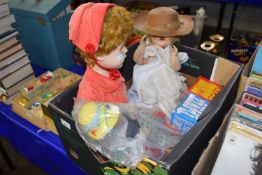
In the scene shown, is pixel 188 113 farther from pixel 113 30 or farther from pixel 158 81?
pixel 113 30

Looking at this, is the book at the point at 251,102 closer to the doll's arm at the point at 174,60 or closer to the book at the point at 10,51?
the doll's arm at the point at 174,60

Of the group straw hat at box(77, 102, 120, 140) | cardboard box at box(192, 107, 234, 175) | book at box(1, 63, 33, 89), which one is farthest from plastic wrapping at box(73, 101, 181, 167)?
book at box(1, 63, 33, 89)

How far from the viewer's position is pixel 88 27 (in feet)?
2.34

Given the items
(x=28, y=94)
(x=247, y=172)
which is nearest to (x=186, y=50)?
(x=247, y=172)

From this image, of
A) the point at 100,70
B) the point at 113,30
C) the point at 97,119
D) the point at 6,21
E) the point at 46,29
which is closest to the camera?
the point at 97,119

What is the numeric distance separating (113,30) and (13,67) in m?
0.63

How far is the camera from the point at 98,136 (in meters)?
0.64

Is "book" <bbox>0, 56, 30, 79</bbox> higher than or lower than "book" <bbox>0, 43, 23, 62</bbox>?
lower

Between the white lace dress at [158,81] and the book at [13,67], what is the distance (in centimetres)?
55

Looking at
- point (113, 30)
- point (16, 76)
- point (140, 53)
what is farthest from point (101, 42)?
point (16, 76)

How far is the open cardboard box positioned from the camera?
2.06 feet

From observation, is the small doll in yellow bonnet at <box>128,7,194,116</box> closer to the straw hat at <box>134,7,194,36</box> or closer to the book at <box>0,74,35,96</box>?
the straw hat at <box>134,7,194,36</box>

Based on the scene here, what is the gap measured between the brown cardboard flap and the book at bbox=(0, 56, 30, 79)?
852 mm

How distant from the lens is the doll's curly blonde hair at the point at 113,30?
757mm
